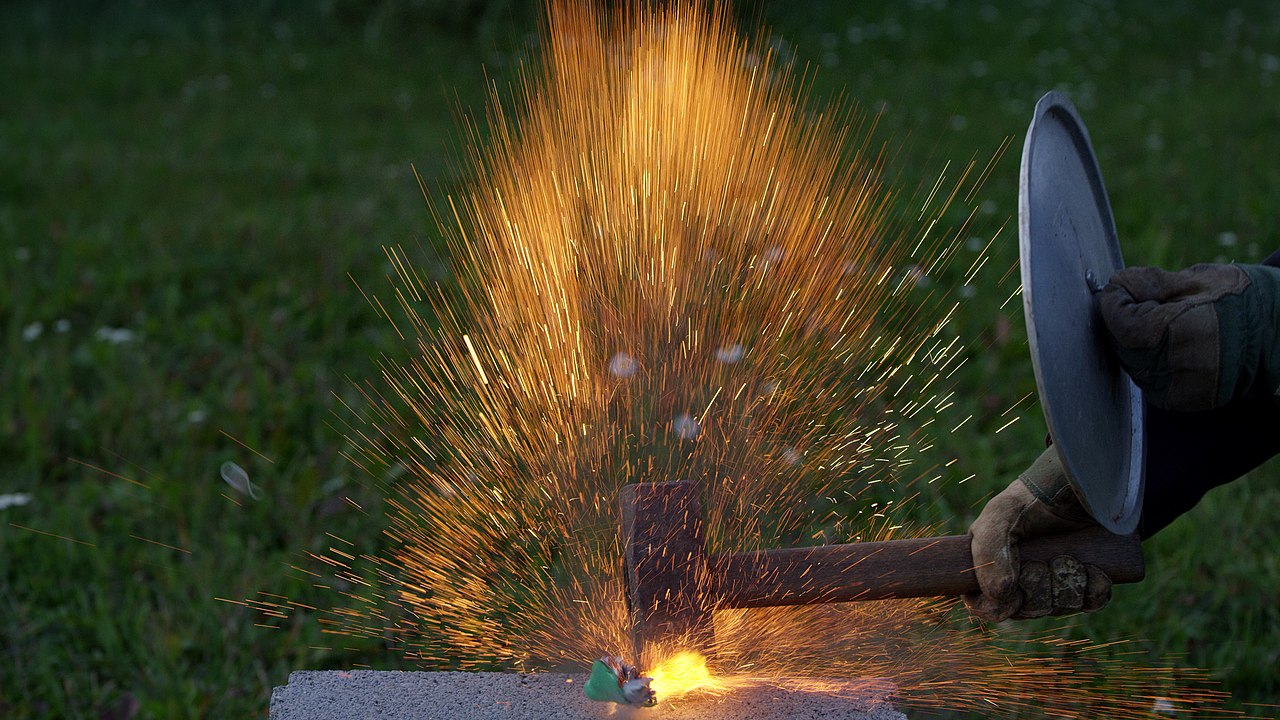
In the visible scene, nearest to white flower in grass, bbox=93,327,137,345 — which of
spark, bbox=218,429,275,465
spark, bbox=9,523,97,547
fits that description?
spark, bbox=218,429,275,465

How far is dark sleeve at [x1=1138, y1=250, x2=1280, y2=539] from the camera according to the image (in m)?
1.96

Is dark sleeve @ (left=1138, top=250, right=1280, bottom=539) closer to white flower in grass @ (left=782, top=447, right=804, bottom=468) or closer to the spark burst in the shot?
the spark burst

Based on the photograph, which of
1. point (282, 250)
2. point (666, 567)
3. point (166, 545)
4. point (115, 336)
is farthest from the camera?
point (282, 250)

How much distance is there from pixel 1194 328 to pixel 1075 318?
0.16 metres

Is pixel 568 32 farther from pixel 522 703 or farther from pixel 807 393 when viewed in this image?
pixel 522 703

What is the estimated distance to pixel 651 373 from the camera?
2430 millimetres

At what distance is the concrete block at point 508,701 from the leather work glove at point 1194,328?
2.22ft

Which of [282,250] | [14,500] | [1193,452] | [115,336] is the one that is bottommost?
[1193,452]

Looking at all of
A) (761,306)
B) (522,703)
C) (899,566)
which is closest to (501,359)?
(761,306)

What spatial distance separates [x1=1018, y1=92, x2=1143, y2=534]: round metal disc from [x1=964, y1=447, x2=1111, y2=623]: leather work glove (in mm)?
124

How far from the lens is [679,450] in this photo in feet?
8.04

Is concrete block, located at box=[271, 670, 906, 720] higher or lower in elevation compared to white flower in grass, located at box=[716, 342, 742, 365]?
lower

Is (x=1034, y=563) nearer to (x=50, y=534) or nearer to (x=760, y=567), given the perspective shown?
(x=760, y=567)

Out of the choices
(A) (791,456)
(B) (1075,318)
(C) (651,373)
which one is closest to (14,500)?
(C) (651,373)
